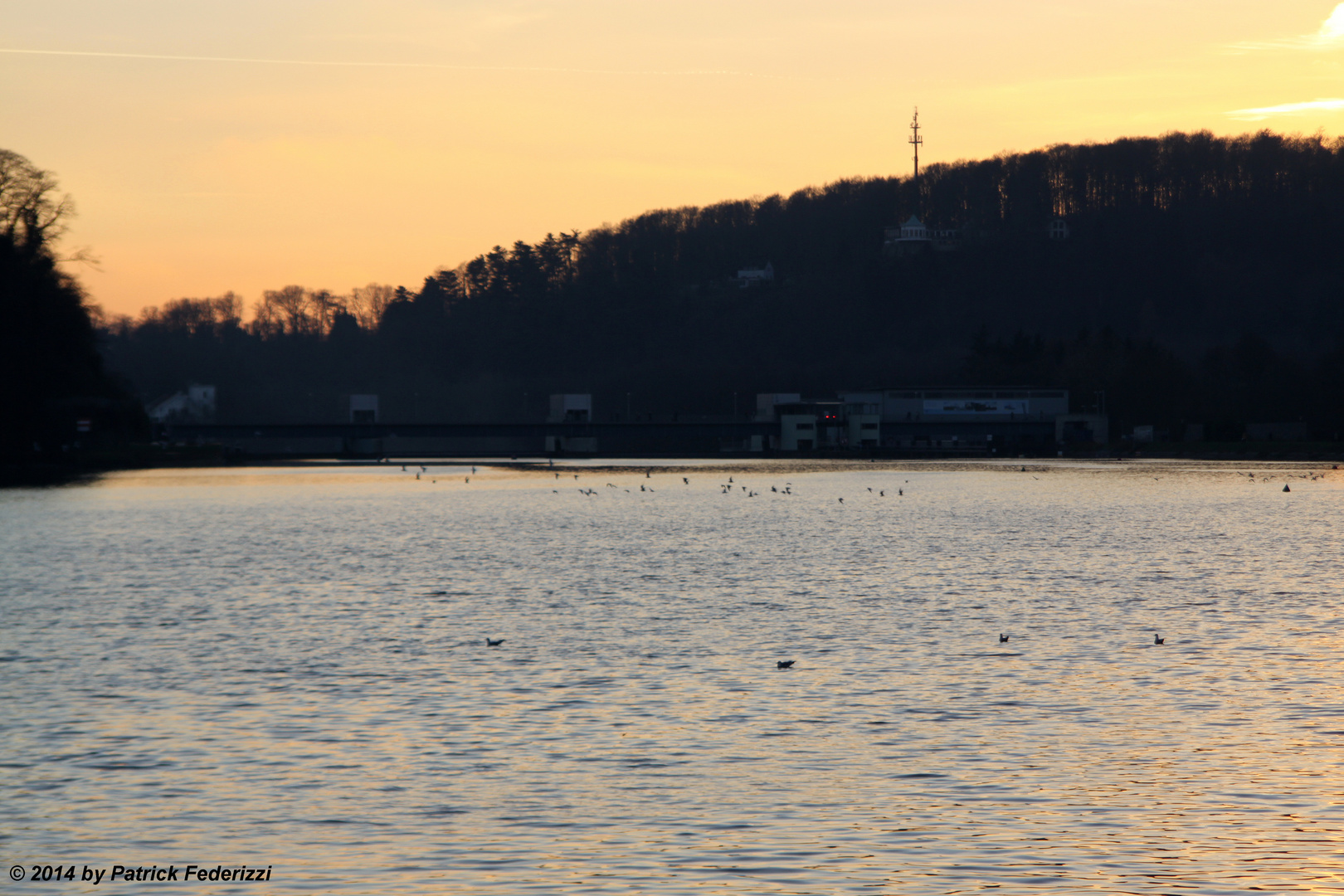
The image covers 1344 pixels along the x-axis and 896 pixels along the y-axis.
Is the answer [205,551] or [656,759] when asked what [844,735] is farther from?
[205,551]

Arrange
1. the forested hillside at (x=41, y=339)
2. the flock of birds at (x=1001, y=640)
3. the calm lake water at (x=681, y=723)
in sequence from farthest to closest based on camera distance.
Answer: the forested hillside at (x=41, y=339) < the flock of birds at (x=1001, y=640) < the calm lake water at (x=681, y=723)

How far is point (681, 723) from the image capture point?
22344 mm

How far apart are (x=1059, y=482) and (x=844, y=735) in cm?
11516

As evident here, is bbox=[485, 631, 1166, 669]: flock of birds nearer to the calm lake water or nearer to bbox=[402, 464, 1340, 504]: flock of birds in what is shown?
the calm lake water

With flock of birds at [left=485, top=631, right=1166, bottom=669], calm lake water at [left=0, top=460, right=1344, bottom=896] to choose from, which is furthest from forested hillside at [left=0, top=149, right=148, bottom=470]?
flock of birds at [left=485, top=631, right=1166, bottom=669]

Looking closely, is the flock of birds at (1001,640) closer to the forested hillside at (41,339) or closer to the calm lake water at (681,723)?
the calm lake water at (681,723)

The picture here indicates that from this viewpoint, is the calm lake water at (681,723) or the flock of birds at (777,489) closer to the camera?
the calm lake water at (681,723)

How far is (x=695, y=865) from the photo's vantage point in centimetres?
1481

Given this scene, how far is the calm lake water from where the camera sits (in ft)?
49.8

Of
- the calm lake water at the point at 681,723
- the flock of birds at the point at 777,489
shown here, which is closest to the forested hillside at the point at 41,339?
the flock of birds at the point at 777,489

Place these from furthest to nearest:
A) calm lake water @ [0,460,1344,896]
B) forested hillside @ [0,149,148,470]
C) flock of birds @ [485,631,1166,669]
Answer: forested hillside @ [0,149,148,470], flock of birds @ [485,631,1166,669], calm lake water @ [0,460,1344,896]

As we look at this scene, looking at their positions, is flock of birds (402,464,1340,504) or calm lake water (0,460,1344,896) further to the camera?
flock of birds (402,464,1340,504)

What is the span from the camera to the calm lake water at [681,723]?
15180mm

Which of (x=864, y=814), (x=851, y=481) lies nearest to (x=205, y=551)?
(x=864, y=814)
